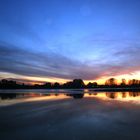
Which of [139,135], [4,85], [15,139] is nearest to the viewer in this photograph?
[15,139]

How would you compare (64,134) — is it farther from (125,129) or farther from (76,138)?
(125,129)

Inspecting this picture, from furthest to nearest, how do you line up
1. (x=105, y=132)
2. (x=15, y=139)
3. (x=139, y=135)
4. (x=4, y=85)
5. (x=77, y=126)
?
1. (x=4, y=85)
2. (x=77, y=126)
3. (x=105, y=132)
4. (x=139, y=135)
5. (x=15, y=139)

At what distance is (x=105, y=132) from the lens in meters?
7.22

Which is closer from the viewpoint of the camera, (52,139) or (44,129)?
(52,139)

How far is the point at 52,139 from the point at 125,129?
3391 mm

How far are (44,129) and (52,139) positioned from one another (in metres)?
1.45

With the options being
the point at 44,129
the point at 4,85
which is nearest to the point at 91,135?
the point at 44,129

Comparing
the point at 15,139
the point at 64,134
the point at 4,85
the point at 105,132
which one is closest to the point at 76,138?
the point at 64,134

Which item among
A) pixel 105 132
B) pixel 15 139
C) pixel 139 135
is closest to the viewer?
pixel 15 139

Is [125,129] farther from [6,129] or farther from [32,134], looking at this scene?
[6,129]

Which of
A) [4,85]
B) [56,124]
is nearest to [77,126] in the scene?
[56,124]

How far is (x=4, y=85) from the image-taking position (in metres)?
102

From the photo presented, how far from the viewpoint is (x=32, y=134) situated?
6879 mm

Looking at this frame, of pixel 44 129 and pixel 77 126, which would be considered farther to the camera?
pixel 77 126
